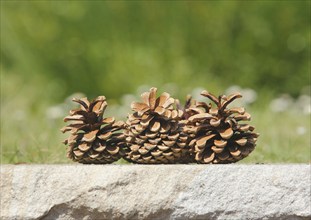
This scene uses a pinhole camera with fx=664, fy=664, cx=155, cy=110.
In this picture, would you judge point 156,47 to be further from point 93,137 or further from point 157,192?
point 157,192

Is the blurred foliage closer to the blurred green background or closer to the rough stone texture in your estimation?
the blurred green background

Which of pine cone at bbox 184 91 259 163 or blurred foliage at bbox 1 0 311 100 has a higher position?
blurred foliage at bbox 1 0 311 100

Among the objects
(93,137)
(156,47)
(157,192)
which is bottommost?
(157,192)

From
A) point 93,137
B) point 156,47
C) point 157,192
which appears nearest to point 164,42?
point 156,47

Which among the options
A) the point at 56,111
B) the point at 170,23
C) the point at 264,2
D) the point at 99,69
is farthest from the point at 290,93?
the point at 56,111

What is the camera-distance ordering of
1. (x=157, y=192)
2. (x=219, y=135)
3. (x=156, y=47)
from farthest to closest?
(x=156, y=47)
(x=219, y=135)
(x=157, y=192)

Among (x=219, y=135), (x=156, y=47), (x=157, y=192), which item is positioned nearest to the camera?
(x=157, y=192)

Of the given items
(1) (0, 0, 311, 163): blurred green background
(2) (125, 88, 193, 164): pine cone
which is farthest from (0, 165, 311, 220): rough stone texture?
(1) (0, 0, 311, 163): blurred green background
